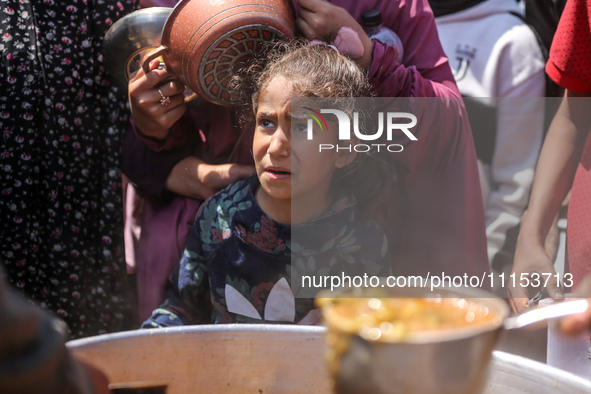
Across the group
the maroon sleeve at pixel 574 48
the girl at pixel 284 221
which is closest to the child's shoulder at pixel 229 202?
the girl at pixel 284 221

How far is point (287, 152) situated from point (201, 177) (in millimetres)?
317

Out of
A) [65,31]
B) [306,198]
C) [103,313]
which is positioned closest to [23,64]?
[65,31]

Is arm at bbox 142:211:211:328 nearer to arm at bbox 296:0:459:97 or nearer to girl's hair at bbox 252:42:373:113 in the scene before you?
girl's hair at bbox 252:42:373:113

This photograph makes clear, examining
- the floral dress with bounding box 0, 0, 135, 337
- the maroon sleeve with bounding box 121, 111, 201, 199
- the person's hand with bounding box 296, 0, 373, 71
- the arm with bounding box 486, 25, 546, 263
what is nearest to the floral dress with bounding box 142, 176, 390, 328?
the maroon sleeve with bounding box 121, 111, 201, 199

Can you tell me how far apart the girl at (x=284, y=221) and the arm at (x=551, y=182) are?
351 mm

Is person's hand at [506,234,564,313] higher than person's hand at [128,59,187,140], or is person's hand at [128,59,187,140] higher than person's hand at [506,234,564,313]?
person's hand at [128,59,187,140]

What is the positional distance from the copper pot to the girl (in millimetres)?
74

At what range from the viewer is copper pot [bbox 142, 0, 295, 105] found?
102 cm

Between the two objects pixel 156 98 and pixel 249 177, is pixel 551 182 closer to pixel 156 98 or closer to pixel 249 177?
pixel 249 177

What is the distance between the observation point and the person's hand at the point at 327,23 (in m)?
1.09

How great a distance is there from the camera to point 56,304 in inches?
63.0

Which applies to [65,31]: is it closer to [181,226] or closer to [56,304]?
[181,226]

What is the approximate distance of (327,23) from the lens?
43.0 inches

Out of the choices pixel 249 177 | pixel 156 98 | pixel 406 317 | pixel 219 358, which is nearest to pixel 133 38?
pixel 156 98
